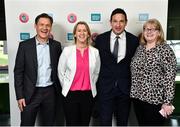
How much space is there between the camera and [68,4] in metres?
2.96

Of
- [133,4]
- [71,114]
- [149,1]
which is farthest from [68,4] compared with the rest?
[71,114]

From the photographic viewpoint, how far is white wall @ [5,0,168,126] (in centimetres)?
295

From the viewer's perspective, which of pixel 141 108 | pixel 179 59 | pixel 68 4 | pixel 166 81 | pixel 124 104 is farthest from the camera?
pixel 179 59

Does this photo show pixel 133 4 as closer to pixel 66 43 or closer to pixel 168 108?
pixel 66 43

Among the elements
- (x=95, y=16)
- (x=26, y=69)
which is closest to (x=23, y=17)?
(x=26, y=69)

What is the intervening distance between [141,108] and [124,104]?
25cm

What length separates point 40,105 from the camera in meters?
2.63

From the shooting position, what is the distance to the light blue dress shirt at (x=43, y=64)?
2.54 m

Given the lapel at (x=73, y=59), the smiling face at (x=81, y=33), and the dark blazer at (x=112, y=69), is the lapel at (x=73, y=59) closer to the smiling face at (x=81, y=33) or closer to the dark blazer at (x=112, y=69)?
the smiling face at (x=81, y=33)

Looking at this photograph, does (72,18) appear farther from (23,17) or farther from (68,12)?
(23,17)

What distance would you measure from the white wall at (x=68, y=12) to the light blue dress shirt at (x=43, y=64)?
49 cm

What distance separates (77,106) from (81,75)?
0.32 meters

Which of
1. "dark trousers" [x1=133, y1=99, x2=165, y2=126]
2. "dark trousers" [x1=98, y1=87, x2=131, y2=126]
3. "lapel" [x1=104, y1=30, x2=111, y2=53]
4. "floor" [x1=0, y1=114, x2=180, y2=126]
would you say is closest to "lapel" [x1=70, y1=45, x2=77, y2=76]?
"lapel" [x1=104, y1=30, x2=111, y2=53]

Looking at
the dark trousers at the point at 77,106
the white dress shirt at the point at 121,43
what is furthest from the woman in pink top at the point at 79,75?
the white dress shirt at the point at 121,43
